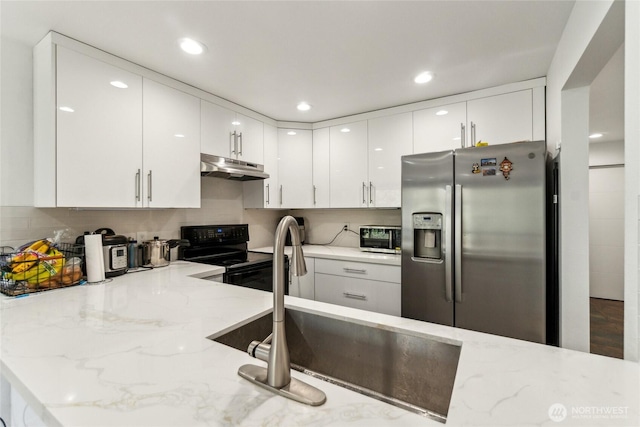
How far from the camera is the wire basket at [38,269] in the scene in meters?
1.43

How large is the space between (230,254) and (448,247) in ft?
6.30

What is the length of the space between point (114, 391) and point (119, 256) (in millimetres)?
1448

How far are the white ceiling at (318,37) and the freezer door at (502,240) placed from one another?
0.62 meters

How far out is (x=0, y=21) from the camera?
1.48m

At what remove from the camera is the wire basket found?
143cm

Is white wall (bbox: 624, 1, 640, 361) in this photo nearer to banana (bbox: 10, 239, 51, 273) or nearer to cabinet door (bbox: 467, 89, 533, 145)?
cabinet door (bbox: 467, 89, 533, 145)

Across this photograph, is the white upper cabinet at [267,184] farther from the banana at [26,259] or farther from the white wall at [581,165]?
the white wall at [581,165]

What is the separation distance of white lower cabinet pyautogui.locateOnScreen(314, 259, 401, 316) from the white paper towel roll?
1.74 m

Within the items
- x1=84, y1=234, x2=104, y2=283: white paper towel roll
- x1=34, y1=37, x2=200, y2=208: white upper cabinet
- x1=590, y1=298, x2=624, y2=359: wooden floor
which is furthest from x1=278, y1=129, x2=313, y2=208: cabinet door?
Result: x1=590, y1=298, x2=624, y2=359: wooden floor

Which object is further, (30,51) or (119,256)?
(119,256)

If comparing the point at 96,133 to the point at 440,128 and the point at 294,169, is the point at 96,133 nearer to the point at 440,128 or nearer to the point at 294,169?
the point at 294,169

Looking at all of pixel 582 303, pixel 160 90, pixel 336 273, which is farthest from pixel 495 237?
pixel 160 90

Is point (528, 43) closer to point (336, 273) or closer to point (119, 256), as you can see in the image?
point (336, 273)

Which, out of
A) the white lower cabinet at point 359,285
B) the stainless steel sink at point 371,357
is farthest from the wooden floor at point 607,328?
the stainless steel sink at point 371,357
